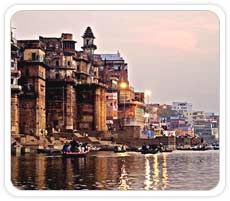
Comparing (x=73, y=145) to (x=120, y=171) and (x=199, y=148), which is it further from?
(x=199, y=148)

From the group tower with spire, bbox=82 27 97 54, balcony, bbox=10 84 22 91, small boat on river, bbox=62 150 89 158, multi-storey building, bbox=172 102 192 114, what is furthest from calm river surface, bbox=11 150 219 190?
tower with spire, bbox=82 27 97 54

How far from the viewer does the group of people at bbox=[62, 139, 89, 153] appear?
5766 mm

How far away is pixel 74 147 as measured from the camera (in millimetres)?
5766

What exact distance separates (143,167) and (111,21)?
888mm

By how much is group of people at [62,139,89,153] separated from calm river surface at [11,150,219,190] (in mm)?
56

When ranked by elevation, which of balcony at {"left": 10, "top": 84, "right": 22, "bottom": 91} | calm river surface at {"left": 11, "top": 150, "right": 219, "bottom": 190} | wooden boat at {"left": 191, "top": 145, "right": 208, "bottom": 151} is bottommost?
calm river surface at {"left": 11, "top": 150, "right": 219, "bottom": 190}

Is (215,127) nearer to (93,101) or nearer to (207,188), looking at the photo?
(207,188)

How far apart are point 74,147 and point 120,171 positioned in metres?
0.31

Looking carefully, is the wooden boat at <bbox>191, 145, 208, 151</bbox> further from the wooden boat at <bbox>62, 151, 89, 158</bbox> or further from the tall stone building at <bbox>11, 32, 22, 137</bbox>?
the tall stone building at <bbox>11, 32, 22, 137</bbox>

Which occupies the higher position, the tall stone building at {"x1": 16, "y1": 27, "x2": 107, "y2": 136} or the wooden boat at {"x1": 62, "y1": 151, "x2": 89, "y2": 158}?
the tall stone building at {"x1": 16, "y1": 27, "x2": 107, "y2": 136}

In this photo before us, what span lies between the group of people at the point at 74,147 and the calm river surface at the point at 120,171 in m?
0.06
